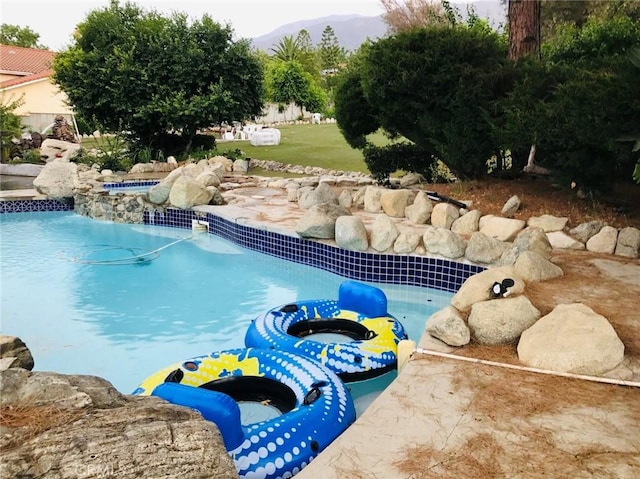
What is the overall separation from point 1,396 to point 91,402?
327mm

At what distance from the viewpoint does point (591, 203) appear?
7.16 m

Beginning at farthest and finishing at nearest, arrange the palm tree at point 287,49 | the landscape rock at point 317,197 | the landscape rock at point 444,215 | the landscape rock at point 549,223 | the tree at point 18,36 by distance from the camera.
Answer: the palm tree at point 287,49 < the tree at point 18,36 < the landscape rock at point 317,197 < the landscape rock at point 444,215 < the landscape rock at point 549,223

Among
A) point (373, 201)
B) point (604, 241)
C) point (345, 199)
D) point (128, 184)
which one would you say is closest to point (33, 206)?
point (128, 184)

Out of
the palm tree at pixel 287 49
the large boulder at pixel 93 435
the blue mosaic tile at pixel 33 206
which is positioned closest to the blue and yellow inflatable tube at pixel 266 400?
the large boulder at pixel 93 435

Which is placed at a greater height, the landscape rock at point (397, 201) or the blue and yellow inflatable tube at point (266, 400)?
the landscape rock at point (397, 201)

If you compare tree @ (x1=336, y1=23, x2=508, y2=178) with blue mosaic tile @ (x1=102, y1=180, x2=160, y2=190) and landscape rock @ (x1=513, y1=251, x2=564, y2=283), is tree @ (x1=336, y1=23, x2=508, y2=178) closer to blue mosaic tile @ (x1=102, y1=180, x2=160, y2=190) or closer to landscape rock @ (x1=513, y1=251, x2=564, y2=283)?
landscape rock @ (x1=513, y1=251, x2=564, y2=283)

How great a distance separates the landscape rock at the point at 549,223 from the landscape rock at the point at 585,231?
182mm

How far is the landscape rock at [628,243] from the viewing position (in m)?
5.92

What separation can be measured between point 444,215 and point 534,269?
243 cm

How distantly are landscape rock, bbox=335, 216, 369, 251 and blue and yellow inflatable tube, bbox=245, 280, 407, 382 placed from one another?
56.9 inches

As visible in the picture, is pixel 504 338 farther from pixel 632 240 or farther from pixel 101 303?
pixel 101 303

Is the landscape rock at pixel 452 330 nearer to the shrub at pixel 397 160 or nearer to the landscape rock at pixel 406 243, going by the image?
the landscape rock at pixel 406 243

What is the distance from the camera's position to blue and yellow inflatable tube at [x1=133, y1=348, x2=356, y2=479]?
2.81 meters

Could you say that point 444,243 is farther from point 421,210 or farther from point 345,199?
point 345,199
